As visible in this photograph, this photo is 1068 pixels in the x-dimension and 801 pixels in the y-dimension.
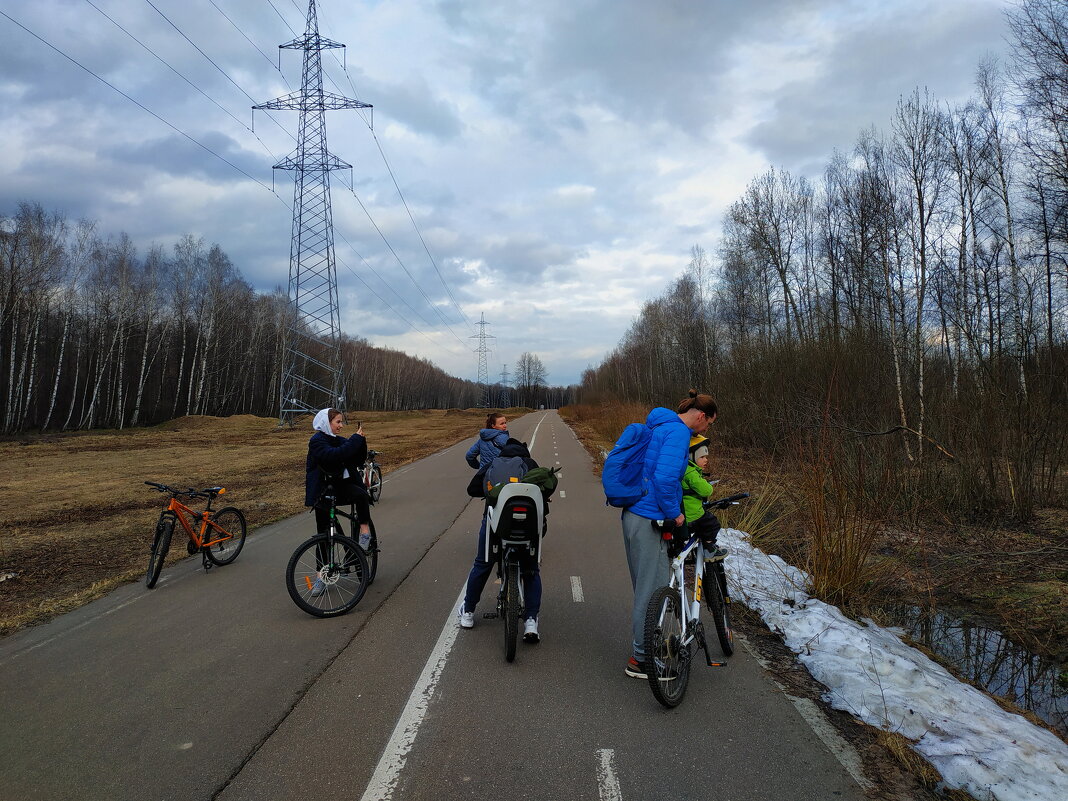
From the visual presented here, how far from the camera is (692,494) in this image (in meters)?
4.41

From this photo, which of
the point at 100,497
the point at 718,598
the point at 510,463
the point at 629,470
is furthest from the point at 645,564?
the point at 100,497

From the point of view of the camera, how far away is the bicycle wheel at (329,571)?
579cm

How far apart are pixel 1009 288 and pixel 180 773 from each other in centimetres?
1841

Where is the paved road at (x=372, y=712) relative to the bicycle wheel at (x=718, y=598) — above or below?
below

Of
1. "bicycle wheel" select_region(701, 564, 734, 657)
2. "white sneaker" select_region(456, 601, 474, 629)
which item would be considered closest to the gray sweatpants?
"bicycle wheel" select_region(701, 564, 734, 657)

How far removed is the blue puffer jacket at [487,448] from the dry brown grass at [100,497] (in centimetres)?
442

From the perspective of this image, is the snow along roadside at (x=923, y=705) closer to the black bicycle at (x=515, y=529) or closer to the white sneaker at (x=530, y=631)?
the white sneaker at (x=530, y=631)

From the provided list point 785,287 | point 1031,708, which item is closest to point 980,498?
point 1031,708

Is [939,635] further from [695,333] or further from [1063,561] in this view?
[695,333]

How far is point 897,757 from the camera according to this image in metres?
3.26

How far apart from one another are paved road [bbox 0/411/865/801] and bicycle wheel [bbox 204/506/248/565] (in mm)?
1101

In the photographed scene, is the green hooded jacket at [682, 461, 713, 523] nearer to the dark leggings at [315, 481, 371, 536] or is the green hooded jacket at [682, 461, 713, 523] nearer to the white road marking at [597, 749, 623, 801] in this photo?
the white road marking at [597, 749, 623, 801]

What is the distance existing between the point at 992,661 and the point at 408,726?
198 inches

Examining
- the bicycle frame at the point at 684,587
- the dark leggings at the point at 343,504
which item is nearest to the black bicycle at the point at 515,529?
the bicycle frame at the point at 684,587
